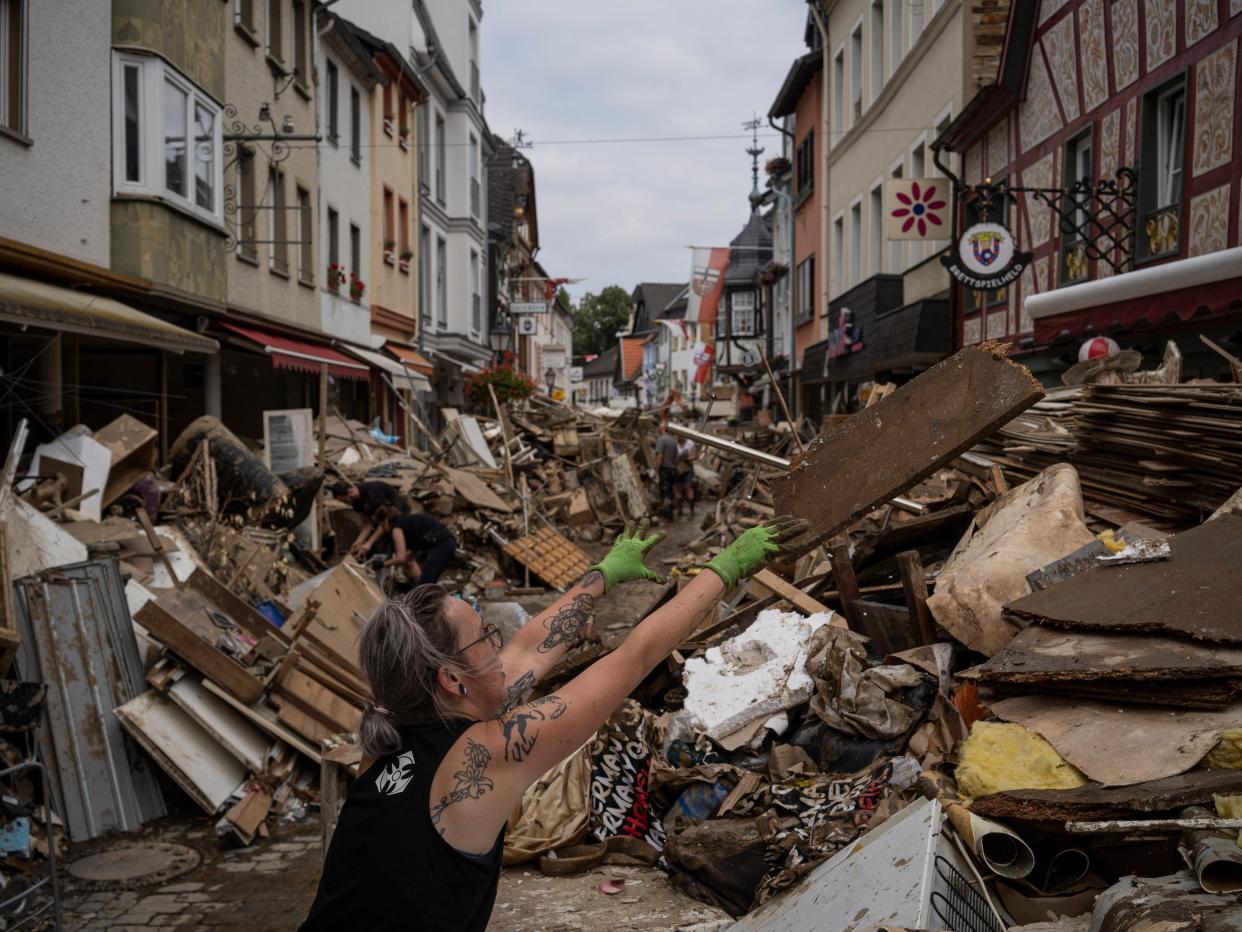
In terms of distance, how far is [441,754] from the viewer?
101 inches

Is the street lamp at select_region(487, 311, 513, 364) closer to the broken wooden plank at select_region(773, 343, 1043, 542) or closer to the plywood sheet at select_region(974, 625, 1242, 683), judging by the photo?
the broken wooden plank at select_region(773, 343, 1043, 542)

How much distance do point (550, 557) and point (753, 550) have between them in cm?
1162

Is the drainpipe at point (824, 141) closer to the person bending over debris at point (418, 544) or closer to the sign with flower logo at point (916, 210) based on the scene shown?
the sign with flower logo at point (916, 210)

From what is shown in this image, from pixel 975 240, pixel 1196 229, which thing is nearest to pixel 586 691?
pixel 1196 229

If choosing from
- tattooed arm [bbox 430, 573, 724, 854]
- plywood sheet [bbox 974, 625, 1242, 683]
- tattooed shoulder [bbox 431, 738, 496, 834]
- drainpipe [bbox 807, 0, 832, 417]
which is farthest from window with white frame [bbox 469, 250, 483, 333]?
tattooed shoulder [bbox 431, 738, 496, 834]

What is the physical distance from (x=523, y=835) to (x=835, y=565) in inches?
94.0

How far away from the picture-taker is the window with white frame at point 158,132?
39.4 ft

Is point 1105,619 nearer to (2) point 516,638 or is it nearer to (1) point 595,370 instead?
(2) point 516,638

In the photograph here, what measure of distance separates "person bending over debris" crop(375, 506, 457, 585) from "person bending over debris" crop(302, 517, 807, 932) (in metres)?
7.37

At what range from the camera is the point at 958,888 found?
337cm

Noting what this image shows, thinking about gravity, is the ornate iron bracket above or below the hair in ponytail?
above

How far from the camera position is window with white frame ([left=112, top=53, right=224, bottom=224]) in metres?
12.0

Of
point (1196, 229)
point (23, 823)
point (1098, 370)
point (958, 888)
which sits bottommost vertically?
point (23, 823)

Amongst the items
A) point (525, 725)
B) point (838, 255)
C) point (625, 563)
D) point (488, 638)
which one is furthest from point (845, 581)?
point (838, 255)
